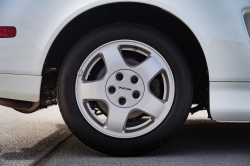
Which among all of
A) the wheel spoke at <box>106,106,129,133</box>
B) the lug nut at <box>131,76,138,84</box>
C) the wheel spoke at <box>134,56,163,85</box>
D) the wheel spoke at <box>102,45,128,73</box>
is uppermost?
the wheel spoke at <box>102,45,128,73</box>

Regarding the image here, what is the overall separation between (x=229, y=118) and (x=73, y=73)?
2.92 ft

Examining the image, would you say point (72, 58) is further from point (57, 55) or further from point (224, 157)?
point (224, 157)

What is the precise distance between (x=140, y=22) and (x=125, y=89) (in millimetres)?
464

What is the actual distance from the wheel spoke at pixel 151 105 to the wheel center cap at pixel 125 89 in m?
0.03

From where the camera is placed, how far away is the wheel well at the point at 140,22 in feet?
5.05

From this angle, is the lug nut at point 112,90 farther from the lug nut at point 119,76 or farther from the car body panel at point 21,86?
the car body panel at point 21,86

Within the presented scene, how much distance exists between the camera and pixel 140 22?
1629mm

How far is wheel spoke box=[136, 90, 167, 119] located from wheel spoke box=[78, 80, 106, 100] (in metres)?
0.22

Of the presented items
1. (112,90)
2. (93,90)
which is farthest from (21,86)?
(112,90)

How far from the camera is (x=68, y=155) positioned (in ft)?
4.89

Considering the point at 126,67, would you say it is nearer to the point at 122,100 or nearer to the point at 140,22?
the point at 122,100

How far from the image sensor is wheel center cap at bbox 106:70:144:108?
144cm

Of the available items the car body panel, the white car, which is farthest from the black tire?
the car body panel

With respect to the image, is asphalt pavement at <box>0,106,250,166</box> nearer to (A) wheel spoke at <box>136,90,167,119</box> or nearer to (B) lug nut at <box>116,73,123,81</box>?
(A) wheel spoke at <box>136,90,167,119</box>
